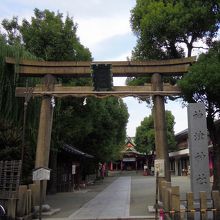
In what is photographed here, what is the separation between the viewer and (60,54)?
85.9 feet

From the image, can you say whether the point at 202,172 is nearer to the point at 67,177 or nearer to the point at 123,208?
the point at 123,208

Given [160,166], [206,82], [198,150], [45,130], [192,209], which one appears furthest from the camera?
[45,130]

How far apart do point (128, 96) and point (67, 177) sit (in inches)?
688

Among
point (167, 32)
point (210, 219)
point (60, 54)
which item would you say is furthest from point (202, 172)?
point (60, 54)

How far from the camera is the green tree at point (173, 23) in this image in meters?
20.3

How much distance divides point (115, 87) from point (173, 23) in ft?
13.1

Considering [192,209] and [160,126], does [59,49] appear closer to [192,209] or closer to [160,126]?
[160,126]

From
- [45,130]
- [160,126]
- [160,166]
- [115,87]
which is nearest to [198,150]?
[160,166]

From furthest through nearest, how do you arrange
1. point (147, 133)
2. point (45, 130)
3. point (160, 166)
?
point (147, 133) → point (45, 130) → point (160, 166)

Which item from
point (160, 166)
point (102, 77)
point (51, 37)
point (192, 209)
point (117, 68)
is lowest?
point (192, 209)

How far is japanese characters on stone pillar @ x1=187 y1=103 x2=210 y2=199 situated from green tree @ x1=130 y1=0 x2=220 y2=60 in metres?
5.16

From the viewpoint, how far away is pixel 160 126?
1997 centimetres

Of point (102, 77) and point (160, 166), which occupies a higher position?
point (102, 77)

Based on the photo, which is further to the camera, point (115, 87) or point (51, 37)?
point (51, 37)
